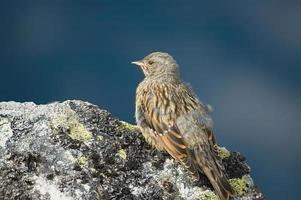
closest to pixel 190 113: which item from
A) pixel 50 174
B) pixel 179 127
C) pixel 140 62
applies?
pixel 179 127

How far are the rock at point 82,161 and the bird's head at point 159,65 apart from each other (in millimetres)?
1914

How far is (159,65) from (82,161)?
3003mm

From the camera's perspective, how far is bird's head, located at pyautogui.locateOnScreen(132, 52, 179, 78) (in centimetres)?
715

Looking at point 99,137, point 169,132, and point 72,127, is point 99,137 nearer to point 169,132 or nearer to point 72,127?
point 72,127

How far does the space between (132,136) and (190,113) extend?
3.61 ft

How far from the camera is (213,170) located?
17.2 feet

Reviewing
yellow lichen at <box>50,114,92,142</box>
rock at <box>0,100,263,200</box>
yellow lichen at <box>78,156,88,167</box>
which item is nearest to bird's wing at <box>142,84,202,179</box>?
rock at <box>0,100,263,200</box>

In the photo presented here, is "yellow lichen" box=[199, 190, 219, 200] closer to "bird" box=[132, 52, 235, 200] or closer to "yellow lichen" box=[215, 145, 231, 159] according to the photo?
"bird" box=[132, 52, 235, 200]

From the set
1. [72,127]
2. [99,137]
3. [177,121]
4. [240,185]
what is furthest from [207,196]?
[177,121]

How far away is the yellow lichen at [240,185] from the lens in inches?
199

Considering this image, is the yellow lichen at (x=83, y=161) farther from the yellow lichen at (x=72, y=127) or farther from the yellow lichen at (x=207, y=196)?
the yellow lichen at (x=207, y=196)

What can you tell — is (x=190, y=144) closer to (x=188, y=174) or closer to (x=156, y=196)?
(x=188, y=174)

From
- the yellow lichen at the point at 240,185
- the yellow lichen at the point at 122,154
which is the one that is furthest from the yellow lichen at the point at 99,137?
the yellow lichen at the point at 240,185

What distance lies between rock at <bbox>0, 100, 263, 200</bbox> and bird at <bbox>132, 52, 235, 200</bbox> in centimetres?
13
